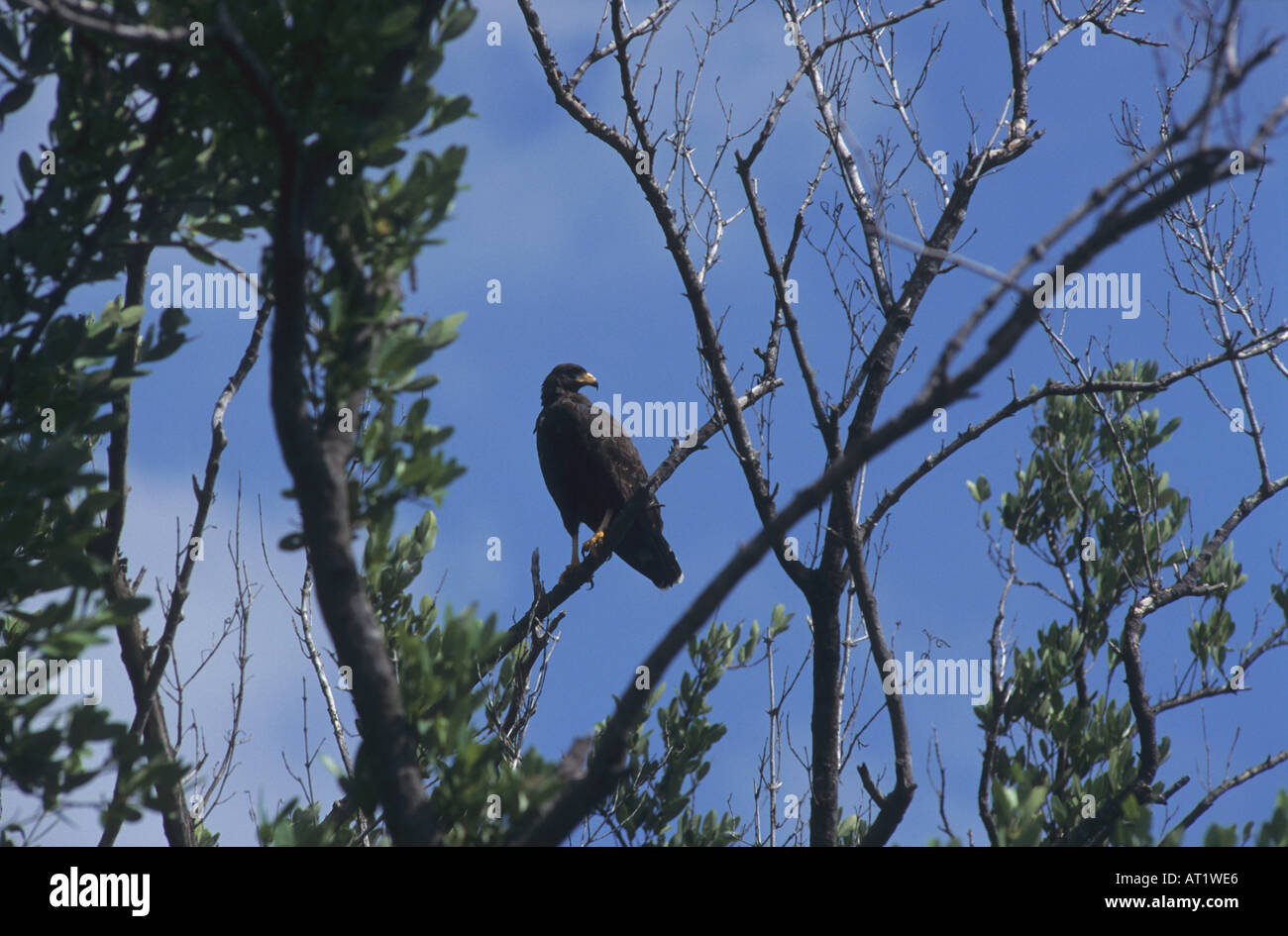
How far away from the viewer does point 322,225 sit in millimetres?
2506

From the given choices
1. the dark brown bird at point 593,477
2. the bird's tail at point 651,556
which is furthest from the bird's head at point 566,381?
Result: the bird's tail at point 651,556

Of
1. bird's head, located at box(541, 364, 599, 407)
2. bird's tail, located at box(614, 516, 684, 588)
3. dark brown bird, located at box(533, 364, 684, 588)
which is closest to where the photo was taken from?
bird's tail, located at box(614, 516, 684, 588)

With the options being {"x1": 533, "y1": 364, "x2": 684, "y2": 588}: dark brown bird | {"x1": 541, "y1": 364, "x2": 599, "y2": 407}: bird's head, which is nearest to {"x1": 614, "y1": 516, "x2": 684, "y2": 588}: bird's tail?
{"x1": 533, "y1": 364, "x2": 684, "y2": 588}: dark brown bird

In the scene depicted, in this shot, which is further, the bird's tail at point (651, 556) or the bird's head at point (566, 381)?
the bird's head at point (566, 381)

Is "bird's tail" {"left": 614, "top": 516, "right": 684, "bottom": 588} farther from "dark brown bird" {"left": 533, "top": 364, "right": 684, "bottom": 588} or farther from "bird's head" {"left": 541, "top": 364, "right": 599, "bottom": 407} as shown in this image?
"bird's head" {"left": 541, "top": 364, "right": 599, "bottom": 407}

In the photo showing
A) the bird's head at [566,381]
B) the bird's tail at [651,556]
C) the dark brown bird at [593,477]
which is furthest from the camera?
the bird's head at [566,381]

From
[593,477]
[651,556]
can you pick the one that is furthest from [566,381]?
[651,556]

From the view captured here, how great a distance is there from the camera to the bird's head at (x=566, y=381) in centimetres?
891

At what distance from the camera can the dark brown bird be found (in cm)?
823

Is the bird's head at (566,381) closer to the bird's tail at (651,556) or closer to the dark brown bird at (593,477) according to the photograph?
the dark brown bird at (593,477)

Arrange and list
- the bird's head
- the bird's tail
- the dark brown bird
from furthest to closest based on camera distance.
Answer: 1. the bird's head
2. the dark brown bird
3. the bird's tail

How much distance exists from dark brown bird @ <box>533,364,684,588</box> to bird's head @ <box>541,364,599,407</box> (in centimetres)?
19

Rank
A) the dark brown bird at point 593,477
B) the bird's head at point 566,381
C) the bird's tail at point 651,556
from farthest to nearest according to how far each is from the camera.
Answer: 1. the bird's head at point 566,381
2. the dark brown bird at point 593,477
3. the bird's tail at point 651,556
